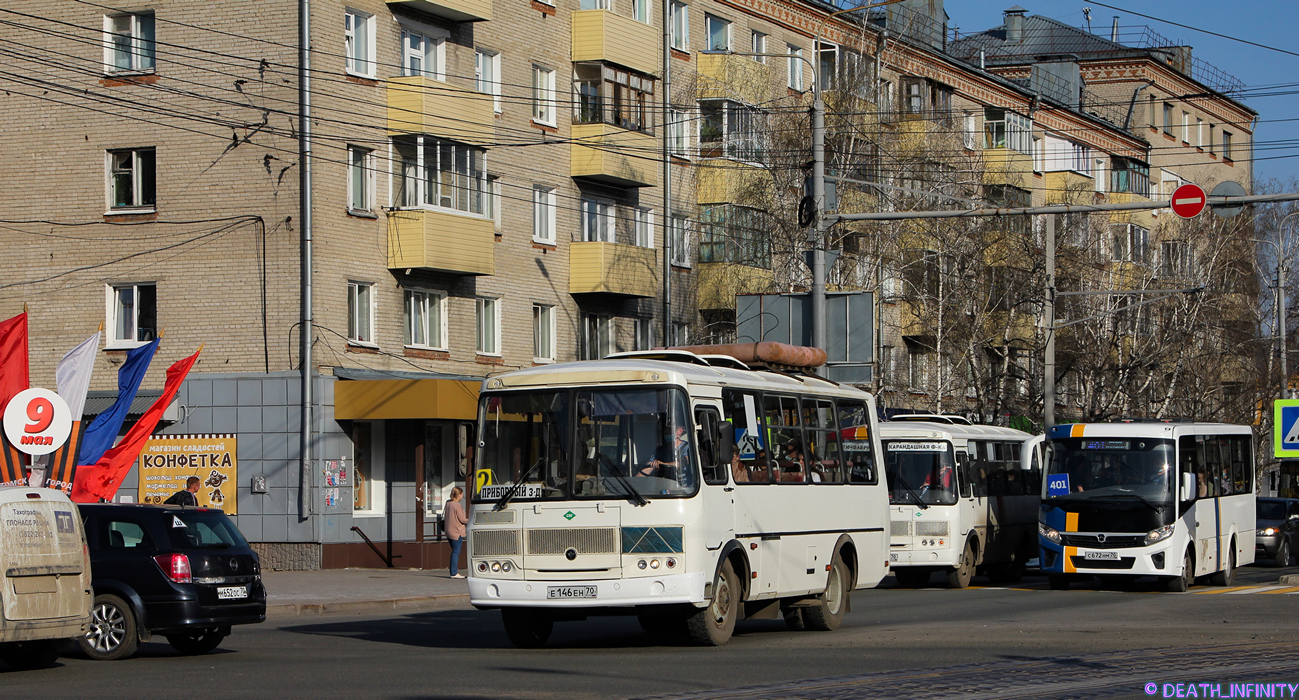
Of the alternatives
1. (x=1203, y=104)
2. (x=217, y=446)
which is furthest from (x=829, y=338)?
(x=1203, y=104)

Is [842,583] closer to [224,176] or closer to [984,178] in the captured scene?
[224,176]

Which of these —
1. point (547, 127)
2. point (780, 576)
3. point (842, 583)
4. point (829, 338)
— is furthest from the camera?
point (547, 127)

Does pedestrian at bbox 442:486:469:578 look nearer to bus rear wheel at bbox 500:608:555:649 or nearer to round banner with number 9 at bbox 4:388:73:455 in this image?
round banner with number 9 at bbox 4:388:73:455

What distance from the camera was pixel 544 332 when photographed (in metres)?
37.8

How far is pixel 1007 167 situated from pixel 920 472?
27.7 meters

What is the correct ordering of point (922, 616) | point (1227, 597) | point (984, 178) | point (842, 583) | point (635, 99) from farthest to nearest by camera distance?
point (984, 178) < point (635, 99) < point (1227, 597) < point (922, 616) < point (842, 583)

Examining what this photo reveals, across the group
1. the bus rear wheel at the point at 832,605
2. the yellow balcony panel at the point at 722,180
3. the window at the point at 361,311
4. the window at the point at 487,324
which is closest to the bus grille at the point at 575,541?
the bus rear wheel at the point at 832,605

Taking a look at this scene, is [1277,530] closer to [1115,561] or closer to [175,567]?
[1115,561]

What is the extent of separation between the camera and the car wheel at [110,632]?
14805 mm

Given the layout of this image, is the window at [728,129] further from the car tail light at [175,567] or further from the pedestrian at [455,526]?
the car tail light at [175,567]

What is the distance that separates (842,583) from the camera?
18.0m

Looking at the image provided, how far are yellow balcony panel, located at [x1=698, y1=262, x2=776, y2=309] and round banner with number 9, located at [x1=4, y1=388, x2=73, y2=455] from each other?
24.2 meters

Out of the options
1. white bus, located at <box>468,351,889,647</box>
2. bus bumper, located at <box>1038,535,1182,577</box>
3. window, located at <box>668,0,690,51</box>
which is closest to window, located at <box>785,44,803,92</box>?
window, located at <box>668,0,690,51</box>

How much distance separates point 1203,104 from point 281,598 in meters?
59.8
